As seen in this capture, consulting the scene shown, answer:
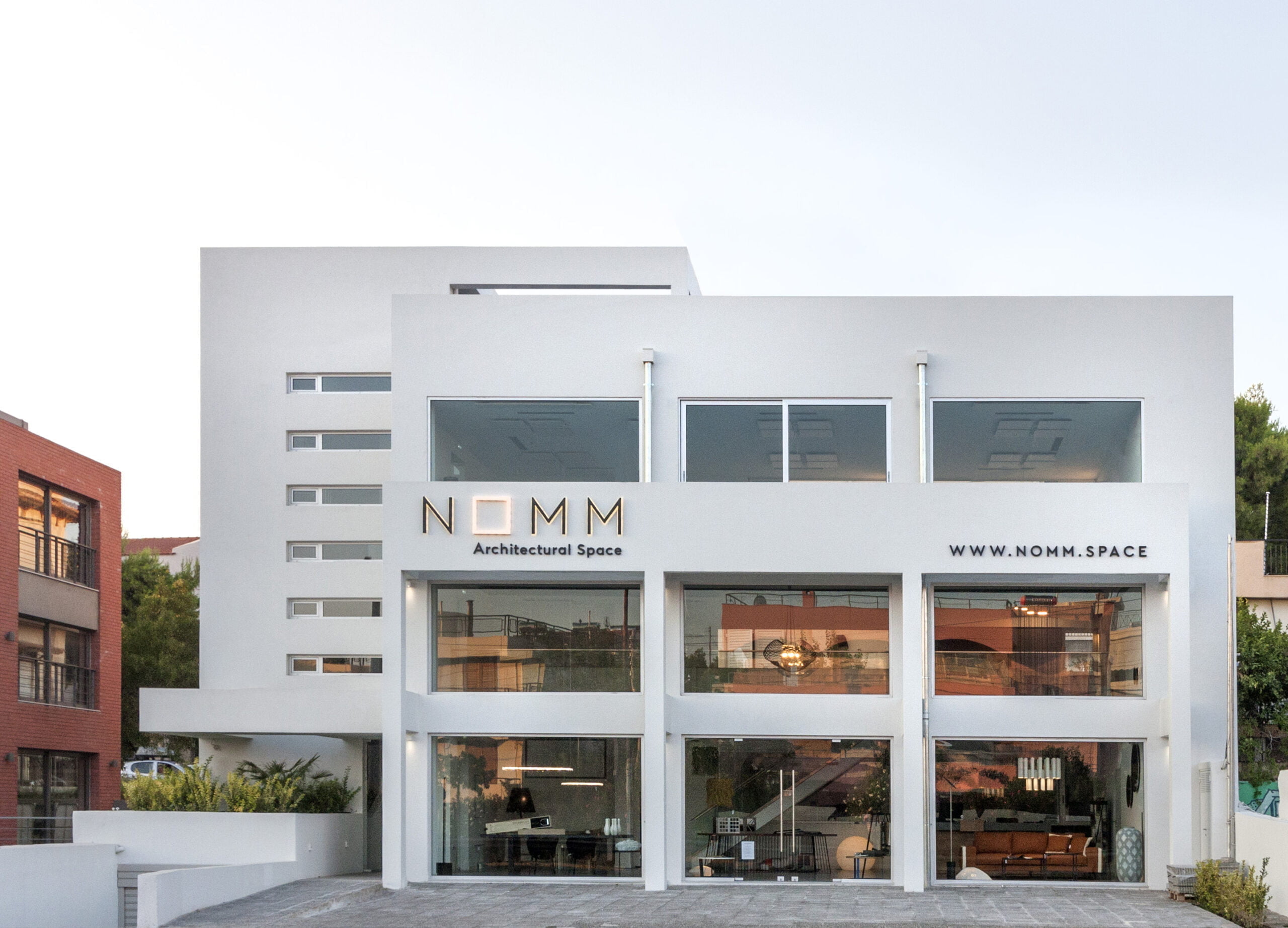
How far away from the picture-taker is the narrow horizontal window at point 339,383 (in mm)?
26734

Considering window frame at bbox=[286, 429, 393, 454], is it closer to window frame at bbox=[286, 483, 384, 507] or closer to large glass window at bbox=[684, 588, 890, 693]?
window frame at bbox=[286, 483, 384, 507]

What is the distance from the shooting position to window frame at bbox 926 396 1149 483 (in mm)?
21234

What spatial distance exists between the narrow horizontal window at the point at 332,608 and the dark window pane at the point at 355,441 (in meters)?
2.75

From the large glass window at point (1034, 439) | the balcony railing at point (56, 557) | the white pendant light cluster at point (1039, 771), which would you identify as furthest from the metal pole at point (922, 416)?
the balcony railing at point (56, 557)

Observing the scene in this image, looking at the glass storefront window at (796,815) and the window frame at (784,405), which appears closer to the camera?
the glass storefront window at (796,815)

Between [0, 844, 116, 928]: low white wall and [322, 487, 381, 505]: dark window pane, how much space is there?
7.42 meters

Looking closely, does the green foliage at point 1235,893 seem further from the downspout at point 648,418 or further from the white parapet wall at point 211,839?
the white parapet wall at point 211,839

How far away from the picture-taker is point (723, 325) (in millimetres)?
21781

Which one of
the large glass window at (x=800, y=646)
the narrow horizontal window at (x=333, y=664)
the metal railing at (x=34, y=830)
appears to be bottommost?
the metal railing at (x=34, y=830)

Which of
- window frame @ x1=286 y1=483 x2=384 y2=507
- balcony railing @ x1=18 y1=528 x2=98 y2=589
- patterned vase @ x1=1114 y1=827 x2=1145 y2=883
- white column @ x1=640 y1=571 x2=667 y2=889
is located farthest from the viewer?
balcony railing @ x1=18 y1=528 x2=98 y2=589

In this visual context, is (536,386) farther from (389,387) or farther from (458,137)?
(389,387)

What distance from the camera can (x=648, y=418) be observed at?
21.5 m

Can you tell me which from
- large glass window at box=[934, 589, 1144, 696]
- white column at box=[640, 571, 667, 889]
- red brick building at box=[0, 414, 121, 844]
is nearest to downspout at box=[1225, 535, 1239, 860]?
large glass window at box=[934, 589, 1144, 696]

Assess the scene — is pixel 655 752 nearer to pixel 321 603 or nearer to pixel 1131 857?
pixel 1131 857
